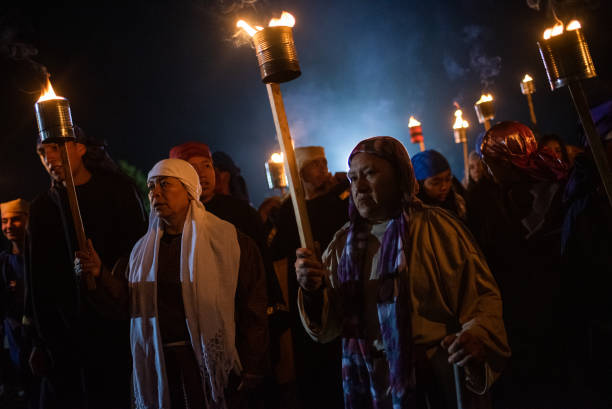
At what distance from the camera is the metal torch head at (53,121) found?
280cm

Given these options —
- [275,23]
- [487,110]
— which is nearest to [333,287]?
[275,23]

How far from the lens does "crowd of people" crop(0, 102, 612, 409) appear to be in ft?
7.20

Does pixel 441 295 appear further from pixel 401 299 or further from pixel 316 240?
pixel 316 240

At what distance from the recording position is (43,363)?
12.4ft

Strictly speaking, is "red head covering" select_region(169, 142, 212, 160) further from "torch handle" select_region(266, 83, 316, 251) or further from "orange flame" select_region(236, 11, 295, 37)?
"torch handle" select_region(266, 83, 316, 251)

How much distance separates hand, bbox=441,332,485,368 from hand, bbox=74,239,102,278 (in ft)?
7.28

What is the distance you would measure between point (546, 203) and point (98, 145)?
4395 mm

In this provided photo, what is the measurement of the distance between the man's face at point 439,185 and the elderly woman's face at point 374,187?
8.28 ft

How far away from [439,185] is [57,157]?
3.62 meters

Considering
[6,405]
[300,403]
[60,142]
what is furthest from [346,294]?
[6,405]

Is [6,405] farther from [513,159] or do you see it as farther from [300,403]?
[513,159]

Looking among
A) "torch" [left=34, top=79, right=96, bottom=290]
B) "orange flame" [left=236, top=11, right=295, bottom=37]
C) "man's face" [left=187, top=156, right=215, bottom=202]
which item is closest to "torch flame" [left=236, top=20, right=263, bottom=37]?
"orange flame" [left=236, top=11, right=295, bottom=37]

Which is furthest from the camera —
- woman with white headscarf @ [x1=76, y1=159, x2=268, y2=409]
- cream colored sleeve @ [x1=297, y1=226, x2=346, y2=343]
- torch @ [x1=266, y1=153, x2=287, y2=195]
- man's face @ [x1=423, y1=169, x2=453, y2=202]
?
torch @ [x1=266, y1=153, x2=287, y2=195]

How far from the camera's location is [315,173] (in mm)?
5383
